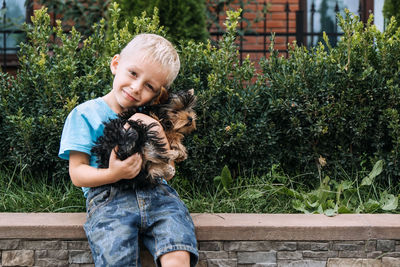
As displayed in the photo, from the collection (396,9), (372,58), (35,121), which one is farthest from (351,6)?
(35,121)

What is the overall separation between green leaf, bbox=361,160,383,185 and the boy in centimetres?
136

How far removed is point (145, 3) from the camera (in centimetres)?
372

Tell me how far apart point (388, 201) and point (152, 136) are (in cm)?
166

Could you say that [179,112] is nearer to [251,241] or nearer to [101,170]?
[101,170]

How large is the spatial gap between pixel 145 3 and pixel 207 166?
1.56m

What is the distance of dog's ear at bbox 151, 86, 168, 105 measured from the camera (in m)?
2.16

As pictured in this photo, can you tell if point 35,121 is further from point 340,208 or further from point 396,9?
point 396,9

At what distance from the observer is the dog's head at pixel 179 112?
214 centimetres

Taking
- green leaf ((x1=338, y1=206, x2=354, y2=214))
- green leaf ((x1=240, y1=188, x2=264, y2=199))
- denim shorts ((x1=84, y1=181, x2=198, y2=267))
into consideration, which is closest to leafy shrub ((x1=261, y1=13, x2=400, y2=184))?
green leaf ((x1=240, y1=188, x2=264, y2=199))

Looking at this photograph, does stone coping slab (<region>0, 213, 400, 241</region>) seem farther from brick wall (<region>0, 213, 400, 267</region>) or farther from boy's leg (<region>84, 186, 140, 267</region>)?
boy's leg (<region>84, 186, 140, 267</region>)

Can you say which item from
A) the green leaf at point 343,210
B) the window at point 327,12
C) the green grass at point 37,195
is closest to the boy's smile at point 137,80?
the green grass at point 37,195

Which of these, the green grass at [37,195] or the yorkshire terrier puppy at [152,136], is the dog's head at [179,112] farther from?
the green grass at [37,195]

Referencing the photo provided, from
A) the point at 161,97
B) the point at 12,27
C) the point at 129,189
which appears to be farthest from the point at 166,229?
the point at 12,27

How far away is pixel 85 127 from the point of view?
2143 mm
